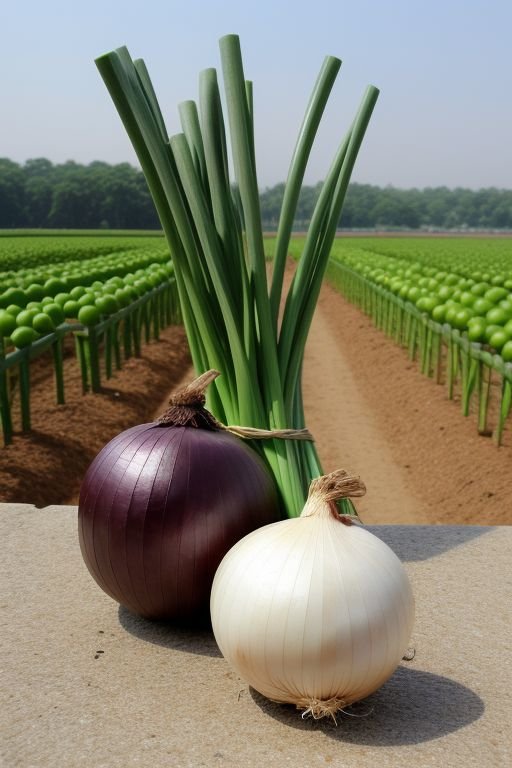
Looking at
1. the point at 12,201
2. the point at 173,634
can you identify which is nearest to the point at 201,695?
the point at 173,634

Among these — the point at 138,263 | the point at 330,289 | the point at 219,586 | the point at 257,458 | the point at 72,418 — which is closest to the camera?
the point at 219,586

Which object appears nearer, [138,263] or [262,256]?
[262,256]

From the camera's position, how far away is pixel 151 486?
2.52 metres

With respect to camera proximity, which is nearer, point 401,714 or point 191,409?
point 401,714

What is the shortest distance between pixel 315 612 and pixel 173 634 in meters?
0.86

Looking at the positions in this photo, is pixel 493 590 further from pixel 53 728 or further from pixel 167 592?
pixel 53 728

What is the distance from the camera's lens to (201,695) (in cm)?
233

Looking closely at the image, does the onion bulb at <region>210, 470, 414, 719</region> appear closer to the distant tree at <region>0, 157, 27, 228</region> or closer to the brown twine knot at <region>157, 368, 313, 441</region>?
the brown twine knot at <region>157, 368, 313, 441</region>

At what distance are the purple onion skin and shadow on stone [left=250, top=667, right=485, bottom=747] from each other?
41 cm

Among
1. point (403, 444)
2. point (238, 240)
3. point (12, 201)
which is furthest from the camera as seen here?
point (12, 201)

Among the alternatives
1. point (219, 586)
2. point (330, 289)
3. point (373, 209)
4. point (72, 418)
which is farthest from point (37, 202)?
point (219, 586)

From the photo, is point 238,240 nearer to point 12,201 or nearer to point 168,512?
point 168,512

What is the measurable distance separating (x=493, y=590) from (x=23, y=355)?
541 centimetres

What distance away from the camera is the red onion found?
8.19 ft
